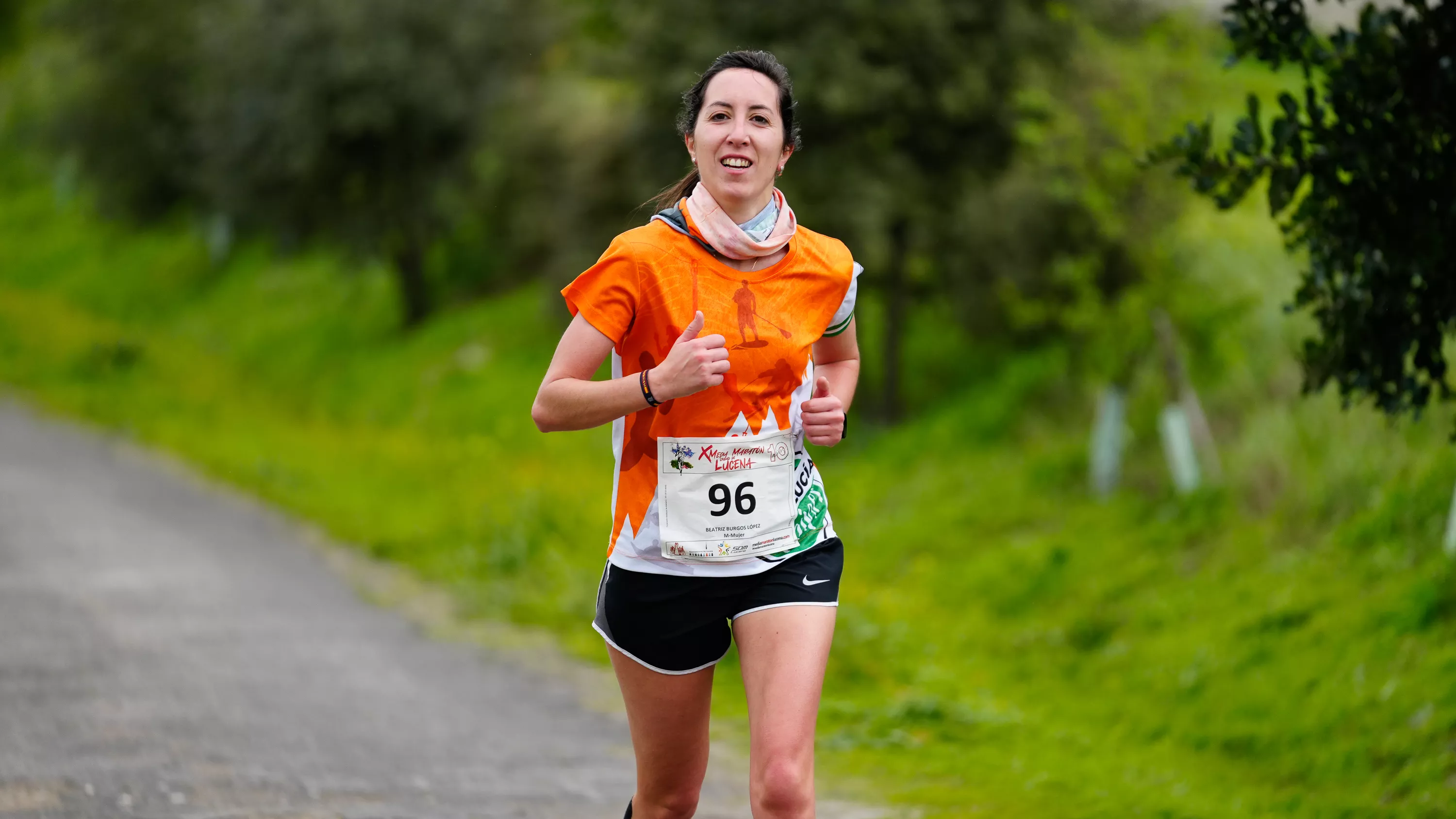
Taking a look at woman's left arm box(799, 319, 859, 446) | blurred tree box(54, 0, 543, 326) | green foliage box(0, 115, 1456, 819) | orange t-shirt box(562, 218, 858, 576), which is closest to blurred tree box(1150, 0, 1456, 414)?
woman's left arm box(799, 319, 859, 446)

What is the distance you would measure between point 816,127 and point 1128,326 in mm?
6273

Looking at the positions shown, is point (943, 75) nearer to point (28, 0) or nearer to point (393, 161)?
point (393, 161)

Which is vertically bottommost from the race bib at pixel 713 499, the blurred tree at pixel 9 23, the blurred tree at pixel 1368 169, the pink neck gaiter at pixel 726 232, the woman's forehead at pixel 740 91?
the race bib at pixel 713 499

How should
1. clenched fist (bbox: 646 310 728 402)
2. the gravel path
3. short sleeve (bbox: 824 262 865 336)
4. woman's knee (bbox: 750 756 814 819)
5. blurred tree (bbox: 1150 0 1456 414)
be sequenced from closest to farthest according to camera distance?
clenched fist (bbox: 646 310 728 402), woman's knee (bbox: 750 756 814 819), short sleeve (bbox: 824 262 865 336), blurred tree (bbox: 1150 0 1456 414), the gravel path

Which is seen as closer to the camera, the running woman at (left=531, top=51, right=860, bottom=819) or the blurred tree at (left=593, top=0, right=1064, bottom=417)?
the running woman at (left=531, top=51, right=860, bottom=819)

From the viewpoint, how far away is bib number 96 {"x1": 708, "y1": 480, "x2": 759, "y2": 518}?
11.4ft

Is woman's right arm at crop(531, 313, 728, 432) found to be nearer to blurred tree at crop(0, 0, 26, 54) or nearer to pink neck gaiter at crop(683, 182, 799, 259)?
pink neck gaiter at crop(683, 182, 799, 259)

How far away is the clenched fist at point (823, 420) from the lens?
3.47 metres

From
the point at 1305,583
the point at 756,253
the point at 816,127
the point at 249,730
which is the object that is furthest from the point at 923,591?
the point at 756,253

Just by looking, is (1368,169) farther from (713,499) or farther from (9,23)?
(9,23)

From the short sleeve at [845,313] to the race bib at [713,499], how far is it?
0.39 metres

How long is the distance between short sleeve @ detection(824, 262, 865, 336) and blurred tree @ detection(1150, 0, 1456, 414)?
1752 mm

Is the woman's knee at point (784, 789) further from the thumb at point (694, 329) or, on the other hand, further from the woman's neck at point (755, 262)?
the woman's neck at point (755, 262)

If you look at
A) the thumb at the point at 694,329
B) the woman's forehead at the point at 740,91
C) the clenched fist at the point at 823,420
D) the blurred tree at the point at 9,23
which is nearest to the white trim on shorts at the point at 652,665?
the clenched fist at the point at 823,420
